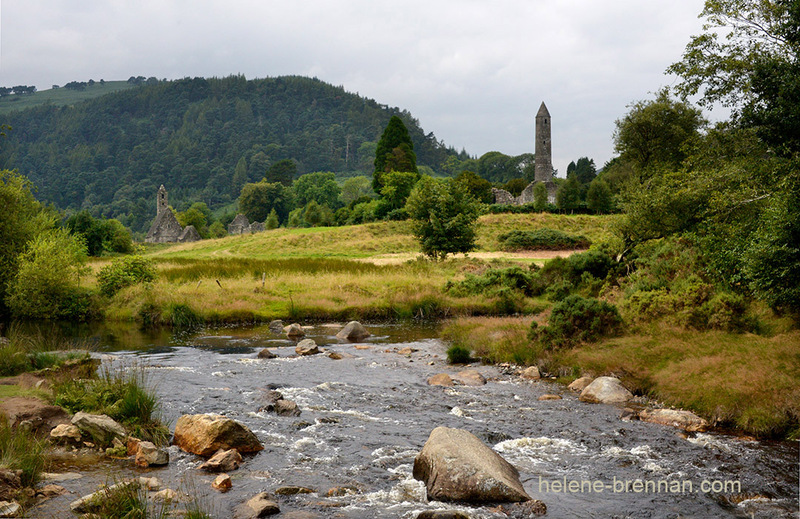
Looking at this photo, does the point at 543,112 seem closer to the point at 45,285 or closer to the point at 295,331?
the point at 295,331

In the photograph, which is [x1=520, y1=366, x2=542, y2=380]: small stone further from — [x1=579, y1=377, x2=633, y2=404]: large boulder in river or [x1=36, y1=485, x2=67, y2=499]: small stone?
[x1=36, y1=485, x2=67, y2=499]: small stone

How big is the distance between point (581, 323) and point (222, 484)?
11.9m

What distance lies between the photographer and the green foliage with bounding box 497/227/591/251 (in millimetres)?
58438

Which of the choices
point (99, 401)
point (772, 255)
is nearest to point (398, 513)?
point (99, 401)

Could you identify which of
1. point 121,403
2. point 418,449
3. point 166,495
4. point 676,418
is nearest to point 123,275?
point 121,403

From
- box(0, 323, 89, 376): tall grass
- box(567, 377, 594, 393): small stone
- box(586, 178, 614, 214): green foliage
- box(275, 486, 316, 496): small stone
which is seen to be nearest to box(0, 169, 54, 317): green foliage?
box(0, 323, 89, 376): tall grass

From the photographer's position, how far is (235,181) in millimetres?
193250

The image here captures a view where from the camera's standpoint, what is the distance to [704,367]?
43.0ft

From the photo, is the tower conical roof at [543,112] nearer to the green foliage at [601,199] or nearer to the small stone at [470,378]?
the green foliage at [601,199]

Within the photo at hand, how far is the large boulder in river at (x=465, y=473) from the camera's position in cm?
831

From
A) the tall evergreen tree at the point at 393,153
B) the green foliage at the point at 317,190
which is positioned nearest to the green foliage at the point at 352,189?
the green foliage at the point at 317,190

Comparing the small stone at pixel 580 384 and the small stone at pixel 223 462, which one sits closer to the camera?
the small stone at pixel 223 462

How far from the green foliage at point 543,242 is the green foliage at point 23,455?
5215 centimetres

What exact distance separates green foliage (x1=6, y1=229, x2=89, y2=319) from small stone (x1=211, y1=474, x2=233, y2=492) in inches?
935
